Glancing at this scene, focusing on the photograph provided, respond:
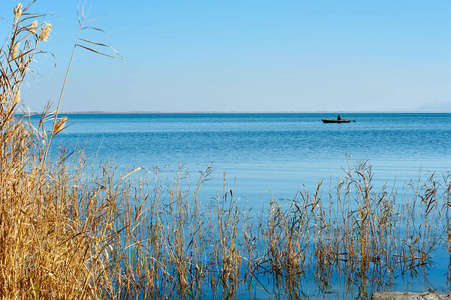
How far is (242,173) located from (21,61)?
47.5 ft

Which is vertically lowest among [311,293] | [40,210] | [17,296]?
[311,293]

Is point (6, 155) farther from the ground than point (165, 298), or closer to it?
farther from the ground

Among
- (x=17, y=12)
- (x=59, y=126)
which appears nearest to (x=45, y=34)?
(x=17, y=12)

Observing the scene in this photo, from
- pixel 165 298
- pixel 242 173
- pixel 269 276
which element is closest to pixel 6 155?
pixel 165 298

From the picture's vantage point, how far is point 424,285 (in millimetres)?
6391

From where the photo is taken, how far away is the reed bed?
11.3 ft

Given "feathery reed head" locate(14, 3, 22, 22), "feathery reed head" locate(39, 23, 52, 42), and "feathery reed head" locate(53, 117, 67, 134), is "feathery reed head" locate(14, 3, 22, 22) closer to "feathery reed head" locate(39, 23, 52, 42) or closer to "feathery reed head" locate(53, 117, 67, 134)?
"feathery reed head" locate(39, 23, 52, 42)

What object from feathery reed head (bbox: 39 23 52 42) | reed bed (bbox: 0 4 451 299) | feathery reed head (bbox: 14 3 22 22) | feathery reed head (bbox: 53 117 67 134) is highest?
feathery reed head (bbox: 14 3 22 22)

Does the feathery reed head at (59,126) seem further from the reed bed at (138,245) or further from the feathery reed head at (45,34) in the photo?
the feathery reed head at (45,34)

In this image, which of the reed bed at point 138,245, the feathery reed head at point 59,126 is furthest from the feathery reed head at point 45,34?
the feathery reed head at point 59,126

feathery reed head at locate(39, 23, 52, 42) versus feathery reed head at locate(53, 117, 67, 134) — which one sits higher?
feathery reed head at locate(39, 23, 52, 42)

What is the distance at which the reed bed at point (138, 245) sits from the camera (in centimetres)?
346

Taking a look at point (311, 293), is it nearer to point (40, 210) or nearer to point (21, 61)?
point (40, 210)

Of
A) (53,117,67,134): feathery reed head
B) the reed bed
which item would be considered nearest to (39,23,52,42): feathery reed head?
the reed bed
